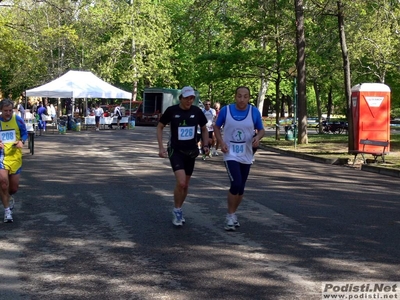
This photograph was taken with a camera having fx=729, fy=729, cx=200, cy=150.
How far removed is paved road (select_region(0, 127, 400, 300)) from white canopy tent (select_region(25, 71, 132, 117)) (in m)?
24.3

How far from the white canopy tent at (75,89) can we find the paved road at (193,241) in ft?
79.7

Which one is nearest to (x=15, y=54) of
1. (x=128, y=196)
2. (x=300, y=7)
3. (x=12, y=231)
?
(x=300, y=7)

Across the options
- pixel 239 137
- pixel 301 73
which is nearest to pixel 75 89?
pixel 301 73

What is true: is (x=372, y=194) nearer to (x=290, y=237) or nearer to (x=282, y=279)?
(x=290, y=237)

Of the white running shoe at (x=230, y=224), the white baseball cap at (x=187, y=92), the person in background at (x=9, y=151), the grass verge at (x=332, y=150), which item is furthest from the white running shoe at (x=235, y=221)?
the grass verge at (x=332, y=150)

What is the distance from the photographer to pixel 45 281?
259 inches

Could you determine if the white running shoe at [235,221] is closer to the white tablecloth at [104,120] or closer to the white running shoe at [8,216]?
the white running shoe at [8,216]

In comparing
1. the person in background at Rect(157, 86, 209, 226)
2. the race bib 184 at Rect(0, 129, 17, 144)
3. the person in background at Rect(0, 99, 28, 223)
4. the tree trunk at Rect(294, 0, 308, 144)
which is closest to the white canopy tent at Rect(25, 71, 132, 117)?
the tree trunk at Rect(294, 0, 308, 144)

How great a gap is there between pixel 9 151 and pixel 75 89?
3067cm

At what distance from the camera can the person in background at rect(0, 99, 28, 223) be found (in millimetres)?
9695

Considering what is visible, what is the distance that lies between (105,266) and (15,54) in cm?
2353

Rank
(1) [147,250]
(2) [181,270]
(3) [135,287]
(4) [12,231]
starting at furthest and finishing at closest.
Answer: (4) [12,231], (1) [147,250], (2) [181,270], (3) [135,287]

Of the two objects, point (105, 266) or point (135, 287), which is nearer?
point (135, 287)

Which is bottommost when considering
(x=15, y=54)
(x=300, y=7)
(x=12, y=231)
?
(x=12, y=231)
